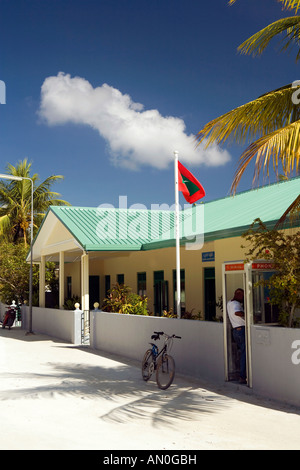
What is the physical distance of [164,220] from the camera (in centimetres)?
2212

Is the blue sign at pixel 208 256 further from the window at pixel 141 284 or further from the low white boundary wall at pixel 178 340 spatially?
the window at pixel 141 284

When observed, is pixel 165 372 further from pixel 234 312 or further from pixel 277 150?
pixel 277 150

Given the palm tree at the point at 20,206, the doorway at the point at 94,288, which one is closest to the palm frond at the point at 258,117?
the doorway at the point at 94,288

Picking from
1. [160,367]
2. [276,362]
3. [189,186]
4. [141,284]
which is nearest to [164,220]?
[141,284]

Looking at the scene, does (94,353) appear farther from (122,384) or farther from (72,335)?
(122,384)

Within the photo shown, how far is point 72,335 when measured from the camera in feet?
63.1

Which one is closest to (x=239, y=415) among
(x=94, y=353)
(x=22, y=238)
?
(x=94, y=353)

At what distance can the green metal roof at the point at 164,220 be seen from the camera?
13.8 meters

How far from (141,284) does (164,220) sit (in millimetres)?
2896

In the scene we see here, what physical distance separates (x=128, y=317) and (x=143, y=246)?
442 cm

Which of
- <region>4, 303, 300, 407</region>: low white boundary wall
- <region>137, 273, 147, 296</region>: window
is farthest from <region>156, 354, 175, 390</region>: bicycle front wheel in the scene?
<region>137, 273, 147, 296</region>: window

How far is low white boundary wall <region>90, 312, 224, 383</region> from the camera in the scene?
10781 mm

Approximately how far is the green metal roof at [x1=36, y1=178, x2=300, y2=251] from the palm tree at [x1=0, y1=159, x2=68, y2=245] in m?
16.0

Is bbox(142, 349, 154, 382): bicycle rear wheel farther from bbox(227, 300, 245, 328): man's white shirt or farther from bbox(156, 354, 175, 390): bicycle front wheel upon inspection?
bbox(227, 300, 245, 328): man's white shirt
